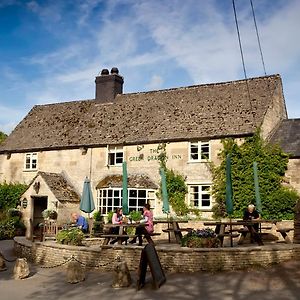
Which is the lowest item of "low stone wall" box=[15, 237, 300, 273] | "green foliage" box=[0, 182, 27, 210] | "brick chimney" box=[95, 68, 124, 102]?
"low stone wall" box=[15, 237, 300, 273]

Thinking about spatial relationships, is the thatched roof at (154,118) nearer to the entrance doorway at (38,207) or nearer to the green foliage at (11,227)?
the entrance doorway at (38,207)

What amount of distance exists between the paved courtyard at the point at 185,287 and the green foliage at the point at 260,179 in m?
10.8

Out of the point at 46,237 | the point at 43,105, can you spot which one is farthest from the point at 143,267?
the point at 43,105

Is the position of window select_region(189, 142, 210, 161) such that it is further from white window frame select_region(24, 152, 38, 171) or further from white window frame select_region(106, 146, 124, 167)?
white window frame select_region(24, 152, 38, 171)

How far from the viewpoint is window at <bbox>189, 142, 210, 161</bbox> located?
27.3 metres

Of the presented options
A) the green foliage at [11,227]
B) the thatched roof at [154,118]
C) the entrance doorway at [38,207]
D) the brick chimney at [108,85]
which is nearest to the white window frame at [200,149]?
the thatched roof at [154,118]

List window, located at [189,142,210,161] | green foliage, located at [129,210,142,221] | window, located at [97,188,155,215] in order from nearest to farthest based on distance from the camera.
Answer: green foliage, located at [129,210,142,221], window, located at [189,142,210,161], window, located at [97,188,155,215]

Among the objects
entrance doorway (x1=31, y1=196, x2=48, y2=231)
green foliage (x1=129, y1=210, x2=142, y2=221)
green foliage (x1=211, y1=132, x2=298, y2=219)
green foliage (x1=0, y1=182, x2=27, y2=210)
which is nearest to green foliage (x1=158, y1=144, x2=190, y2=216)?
green foliage (x1=211, y1=132, x2=298, y2=219)

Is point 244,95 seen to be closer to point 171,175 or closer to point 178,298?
point 171,175

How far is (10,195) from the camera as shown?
103 feet

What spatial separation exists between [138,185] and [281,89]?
12.1m

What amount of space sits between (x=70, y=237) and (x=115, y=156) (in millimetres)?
13018

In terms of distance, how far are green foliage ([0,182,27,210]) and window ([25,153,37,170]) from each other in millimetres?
1657

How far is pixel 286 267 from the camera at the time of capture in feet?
45.1
